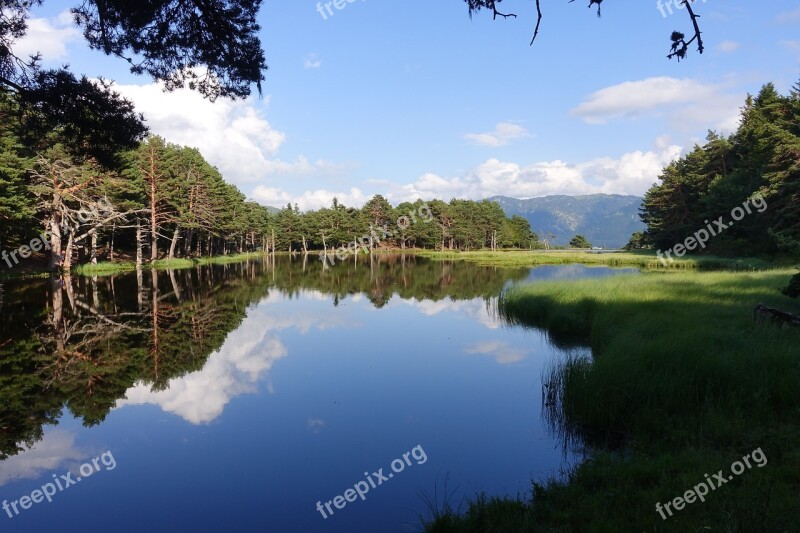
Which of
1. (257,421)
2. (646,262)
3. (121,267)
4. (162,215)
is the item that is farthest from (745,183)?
(121,267)

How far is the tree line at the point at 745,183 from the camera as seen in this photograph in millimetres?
32688

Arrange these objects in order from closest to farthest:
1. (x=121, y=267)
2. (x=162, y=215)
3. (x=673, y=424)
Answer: (x=673, y=424)
(x=121, y=267)
(x=162, y=215)

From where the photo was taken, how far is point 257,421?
8828 mm

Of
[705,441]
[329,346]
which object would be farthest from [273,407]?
[705,441]

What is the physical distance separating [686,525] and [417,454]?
403 cm

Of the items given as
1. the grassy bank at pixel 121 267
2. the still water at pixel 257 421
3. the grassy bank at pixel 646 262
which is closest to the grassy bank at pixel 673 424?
the still water at pixel 257 421

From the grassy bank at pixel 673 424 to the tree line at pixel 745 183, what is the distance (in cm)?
1433

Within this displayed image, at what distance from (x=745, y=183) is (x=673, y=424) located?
146 ft

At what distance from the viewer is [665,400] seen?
7.63 metres

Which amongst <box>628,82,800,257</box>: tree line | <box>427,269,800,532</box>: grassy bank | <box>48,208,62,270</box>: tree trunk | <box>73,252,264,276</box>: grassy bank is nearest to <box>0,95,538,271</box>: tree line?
<box>48,208,62,270</box>: tree trunk

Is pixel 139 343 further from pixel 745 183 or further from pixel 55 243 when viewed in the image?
pixel 745 183

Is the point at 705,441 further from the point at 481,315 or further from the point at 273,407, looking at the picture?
the point at 481,315

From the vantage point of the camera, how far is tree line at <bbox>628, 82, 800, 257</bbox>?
32688 millimetres

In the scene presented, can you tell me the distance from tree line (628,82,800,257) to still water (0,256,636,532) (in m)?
19.1
